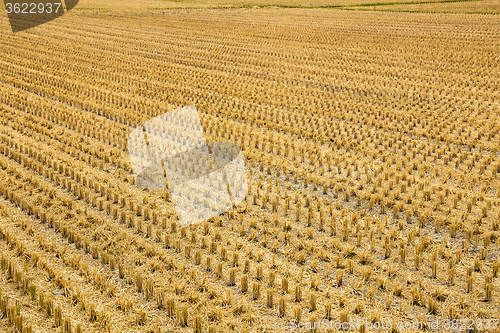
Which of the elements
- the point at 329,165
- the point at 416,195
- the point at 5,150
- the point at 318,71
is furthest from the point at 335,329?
the point at 318,71

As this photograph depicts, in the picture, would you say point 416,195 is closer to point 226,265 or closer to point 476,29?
point 226,265

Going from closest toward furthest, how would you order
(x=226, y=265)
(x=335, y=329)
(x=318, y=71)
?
(x=335, y=329)
(x=226, y=265)
(x=318, y=71)

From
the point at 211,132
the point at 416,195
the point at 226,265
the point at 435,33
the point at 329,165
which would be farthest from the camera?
the point at 435,33

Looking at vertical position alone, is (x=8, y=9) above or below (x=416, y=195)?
above

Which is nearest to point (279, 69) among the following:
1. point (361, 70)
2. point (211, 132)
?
point (361, 70)

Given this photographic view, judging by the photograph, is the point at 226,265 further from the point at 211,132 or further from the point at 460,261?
the point at 211,132

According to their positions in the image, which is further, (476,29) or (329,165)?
(476,29)
